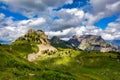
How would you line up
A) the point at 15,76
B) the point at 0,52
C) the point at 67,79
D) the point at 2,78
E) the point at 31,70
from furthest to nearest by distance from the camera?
the point at 0,52, the point at 31,70, the point at 67,79, the point at 15,76, the point at 2,78

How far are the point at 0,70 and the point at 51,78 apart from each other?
22276mm

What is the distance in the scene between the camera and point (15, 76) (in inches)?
4053

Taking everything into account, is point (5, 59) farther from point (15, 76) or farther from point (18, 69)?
point (15, 76)

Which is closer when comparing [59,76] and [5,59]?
[59,76]

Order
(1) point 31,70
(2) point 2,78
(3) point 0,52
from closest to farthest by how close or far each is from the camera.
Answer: (2) point 2,78, (1) point 31,70, (3) point 0,52

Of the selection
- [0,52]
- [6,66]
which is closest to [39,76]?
[6,66]

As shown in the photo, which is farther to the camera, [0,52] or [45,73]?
[0,52]

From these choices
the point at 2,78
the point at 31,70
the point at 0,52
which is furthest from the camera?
the point at 0,52

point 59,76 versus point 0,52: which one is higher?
point 0,52

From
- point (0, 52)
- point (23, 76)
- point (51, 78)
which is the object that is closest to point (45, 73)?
point (51, 78)

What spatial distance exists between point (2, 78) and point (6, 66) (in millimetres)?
24100

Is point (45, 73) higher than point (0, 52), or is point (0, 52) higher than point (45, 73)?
point (0, 52)

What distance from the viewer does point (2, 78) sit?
95.4 meters

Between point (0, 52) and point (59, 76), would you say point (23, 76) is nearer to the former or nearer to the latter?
point (59, 76)
